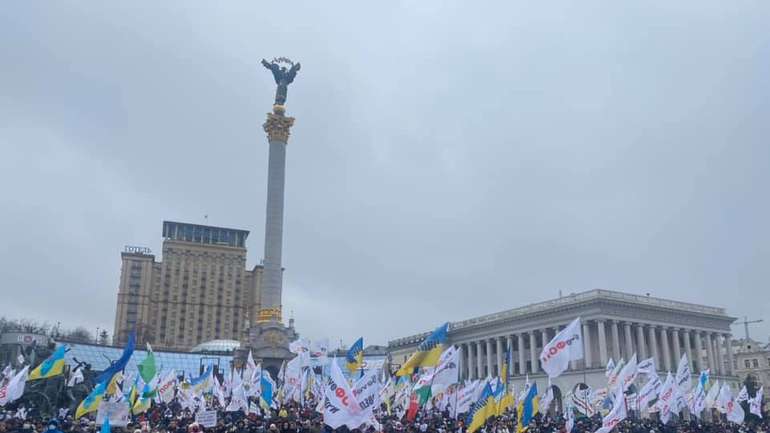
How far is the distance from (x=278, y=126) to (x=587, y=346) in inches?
1528

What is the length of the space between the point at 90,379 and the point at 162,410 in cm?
392

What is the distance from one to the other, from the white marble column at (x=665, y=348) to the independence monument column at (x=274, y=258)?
38298 millimetres

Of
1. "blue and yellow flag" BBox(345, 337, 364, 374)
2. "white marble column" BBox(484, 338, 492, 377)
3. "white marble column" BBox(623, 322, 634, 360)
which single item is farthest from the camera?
"white marble column" BBox(484, 338, 492, 377)

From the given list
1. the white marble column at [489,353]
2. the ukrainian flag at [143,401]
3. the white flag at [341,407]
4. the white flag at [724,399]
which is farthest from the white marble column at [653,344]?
the white flag at [341,407]

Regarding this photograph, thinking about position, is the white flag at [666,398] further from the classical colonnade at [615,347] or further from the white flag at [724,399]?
the classical colonnade at [615,347]

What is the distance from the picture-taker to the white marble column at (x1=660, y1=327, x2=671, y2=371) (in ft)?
226

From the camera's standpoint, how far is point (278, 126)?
70562 millimetres

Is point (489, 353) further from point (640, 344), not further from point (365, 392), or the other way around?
point (365, 392)

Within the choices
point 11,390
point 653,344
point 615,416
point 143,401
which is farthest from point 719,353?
point 11,390

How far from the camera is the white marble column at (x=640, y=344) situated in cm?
6706

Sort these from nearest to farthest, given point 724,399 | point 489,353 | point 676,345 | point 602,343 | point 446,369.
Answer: point 446,369, point 724,399, point 602,343, point 676,345, point 489,353

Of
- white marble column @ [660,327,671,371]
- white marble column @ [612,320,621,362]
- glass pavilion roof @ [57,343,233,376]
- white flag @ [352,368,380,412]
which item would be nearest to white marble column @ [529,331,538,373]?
white marble column @ [612,320,621,362]

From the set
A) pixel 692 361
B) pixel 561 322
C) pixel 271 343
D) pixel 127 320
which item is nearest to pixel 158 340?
pixel 127 320

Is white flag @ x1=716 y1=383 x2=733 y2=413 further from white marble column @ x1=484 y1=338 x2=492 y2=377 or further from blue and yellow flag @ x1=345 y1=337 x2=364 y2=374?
white marble column @ x1=484 y1=338 x2=492 y2=377
